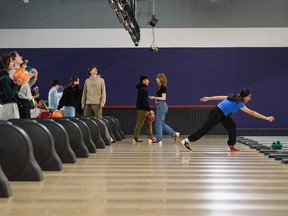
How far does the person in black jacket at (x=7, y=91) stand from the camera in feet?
21.2

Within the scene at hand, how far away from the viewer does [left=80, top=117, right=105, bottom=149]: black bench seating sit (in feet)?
32.2

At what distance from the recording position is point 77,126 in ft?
26.4

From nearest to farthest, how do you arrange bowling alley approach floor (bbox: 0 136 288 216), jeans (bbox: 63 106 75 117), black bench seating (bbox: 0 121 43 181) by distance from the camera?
bowling alley approach floor (bbox: 0 136 288 216) → black bench seating (bbox: 0 121 43 181) → jeans (bbox: 63 106 75 117)

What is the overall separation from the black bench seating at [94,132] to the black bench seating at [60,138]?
196cm

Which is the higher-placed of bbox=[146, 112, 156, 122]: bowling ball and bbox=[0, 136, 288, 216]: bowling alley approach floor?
bbox=[146, 112, 156, 122]: bowling ball

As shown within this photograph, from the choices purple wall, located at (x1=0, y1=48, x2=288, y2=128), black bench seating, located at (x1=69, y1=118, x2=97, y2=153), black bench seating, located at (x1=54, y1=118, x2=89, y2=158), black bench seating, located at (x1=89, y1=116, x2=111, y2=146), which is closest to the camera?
black bench seating, located at (x1=54, y1=118, x2=89, y2=158)

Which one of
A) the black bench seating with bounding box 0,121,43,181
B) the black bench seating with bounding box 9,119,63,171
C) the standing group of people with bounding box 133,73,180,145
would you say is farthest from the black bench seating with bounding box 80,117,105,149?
the black bench seating with bounding box 0,121,43,181

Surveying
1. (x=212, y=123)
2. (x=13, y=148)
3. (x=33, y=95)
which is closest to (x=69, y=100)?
(x=33, y=95)

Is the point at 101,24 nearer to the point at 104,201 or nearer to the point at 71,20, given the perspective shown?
the point at 71,20

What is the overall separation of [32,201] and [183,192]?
1.22 metres

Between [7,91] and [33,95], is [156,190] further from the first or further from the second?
[33,95]

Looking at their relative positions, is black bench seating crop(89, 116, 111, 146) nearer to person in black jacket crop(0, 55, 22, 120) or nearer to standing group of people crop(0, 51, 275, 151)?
standing group of people crop(0, 51, 275, 151)

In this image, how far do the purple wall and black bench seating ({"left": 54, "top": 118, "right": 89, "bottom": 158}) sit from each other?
9.44m

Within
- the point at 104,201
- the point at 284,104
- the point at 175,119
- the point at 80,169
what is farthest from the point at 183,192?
the point at 284,104
